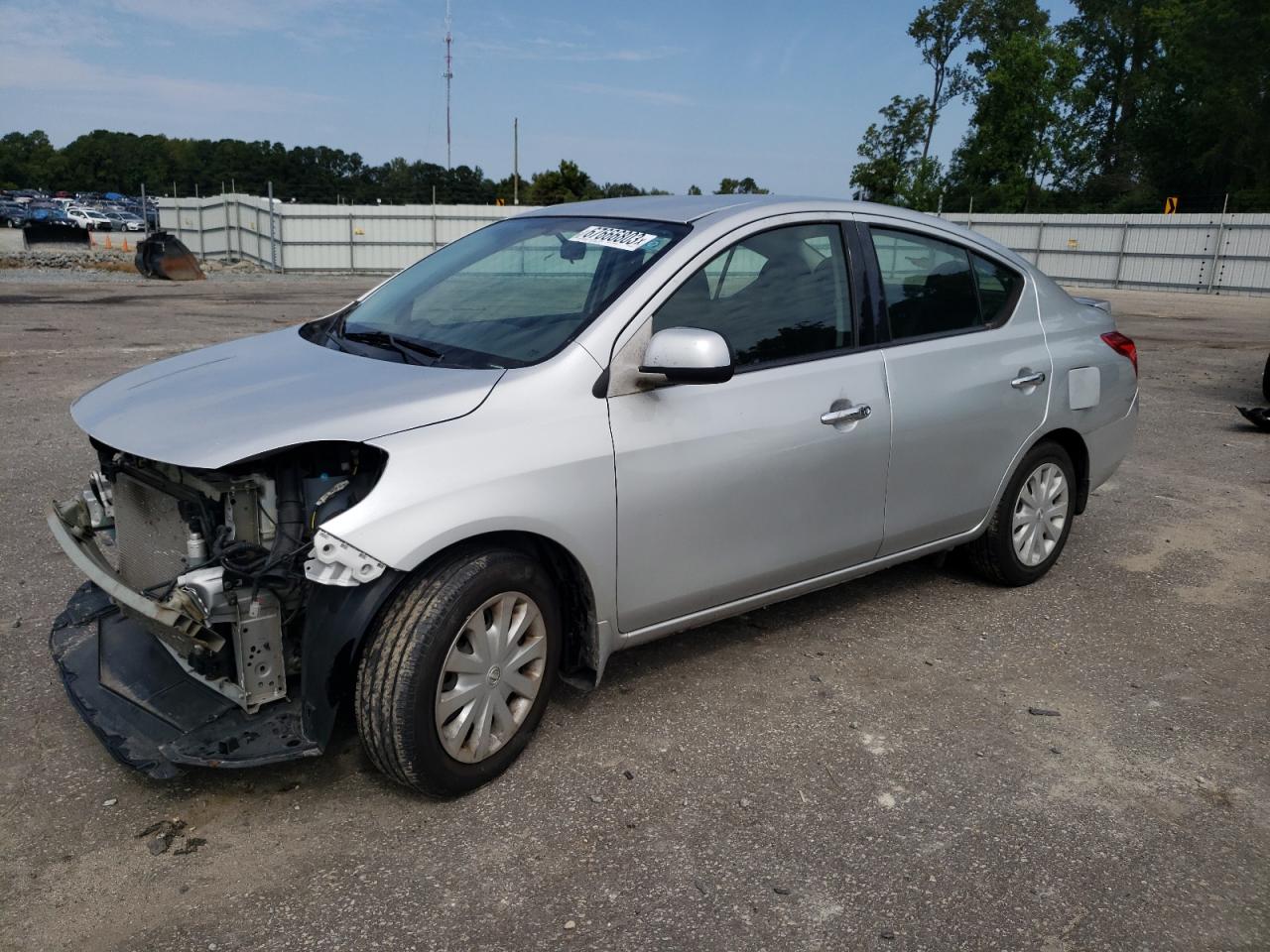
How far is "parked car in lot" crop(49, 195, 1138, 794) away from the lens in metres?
2.70

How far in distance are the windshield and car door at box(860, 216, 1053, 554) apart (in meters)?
1.02

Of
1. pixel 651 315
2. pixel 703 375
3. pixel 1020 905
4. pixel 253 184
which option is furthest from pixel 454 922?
pixel 253 184

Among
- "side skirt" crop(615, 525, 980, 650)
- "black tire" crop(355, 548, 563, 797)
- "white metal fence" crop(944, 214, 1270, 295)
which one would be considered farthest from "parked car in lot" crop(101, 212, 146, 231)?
"black tire" crop(355, 548, 563, 797)

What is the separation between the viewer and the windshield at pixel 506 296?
325 centimetres

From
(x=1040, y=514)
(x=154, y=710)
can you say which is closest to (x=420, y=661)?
(x=154, y=710)

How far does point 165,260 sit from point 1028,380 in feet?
78.4

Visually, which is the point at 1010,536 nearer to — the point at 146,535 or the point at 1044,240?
the point at 146,535

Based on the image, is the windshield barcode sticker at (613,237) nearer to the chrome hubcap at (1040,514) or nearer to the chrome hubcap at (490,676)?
the chrome hubcap at (490,676)

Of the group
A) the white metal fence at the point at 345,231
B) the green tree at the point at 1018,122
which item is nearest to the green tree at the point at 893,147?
the green tree at the point at 1018,122

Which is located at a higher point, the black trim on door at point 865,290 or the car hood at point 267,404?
the black trim on door at point 865,290

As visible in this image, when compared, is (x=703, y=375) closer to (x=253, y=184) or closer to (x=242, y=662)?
(x=242, y=662)

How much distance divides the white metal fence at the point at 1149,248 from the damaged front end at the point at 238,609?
28.8 m

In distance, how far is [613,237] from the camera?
3570 millimetres

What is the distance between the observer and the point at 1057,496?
15.6 feet
